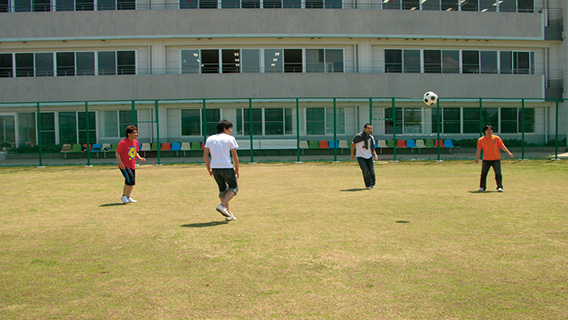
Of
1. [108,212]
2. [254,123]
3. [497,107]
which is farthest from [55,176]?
[497,107]

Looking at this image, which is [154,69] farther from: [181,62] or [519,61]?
[519,61]

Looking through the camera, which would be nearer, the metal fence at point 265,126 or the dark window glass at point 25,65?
the metal fence at point 265,126

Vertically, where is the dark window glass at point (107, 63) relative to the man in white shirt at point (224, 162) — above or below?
above

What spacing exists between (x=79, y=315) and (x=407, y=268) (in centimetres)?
335

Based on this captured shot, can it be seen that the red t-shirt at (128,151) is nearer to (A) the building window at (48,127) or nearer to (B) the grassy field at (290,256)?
(B) the grassy field at (290,256)

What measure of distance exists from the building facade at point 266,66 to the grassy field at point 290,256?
718 inches

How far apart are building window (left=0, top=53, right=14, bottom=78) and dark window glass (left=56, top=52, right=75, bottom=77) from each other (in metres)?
Result: 3.09

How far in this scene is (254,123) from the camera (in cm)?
3045

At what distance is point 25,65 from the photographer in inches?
1192

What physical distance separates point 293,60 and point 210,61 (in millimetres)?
5270

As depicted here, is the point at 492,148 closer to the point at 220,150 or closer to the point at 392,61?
the point at 220,150

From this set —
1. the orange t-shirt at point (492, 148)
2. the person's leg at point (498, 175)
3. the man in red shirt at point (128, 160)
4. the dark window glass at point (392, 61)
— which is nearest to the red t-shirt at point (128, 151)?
the man in red shirt at point (128, 160)

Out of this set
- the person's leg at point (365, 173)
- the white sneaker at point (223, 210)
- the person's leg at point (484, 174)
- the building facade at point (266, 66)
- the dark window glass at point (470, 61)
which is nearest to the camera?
the white sneaker at point (223, 210)

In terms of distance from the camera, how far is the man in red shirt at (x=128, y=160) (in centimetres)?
1074
